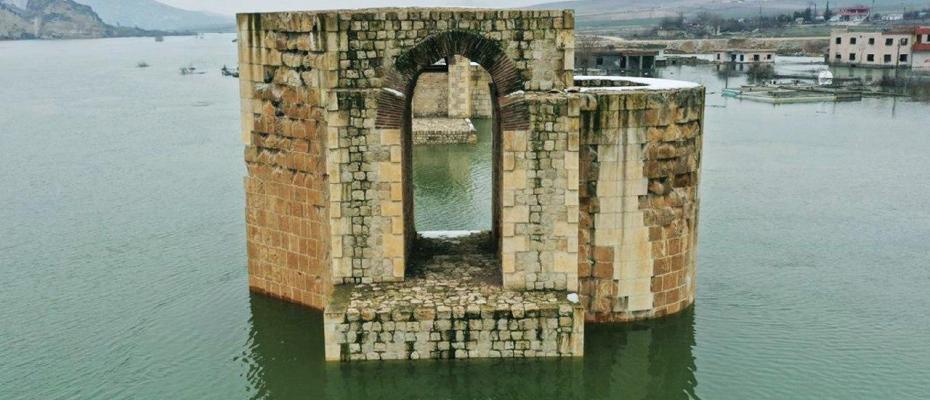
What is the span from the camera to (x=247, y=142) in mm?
13508

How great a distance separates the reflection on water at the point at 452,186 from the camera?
21047mm

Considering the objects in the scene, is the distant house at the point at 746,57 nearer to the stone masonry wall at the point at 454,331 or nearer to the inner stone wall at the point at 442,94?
the inner stone wall at the point at 442,94

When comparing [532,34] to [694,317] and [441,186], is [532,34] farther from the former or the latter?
[441,186]

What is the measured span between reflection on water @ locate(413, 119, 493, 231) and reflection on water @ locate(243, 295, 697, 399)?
7.51 metres

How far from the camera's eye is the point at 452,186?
25.2 meters

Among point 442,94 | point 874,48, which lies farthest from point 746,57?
point 442,94

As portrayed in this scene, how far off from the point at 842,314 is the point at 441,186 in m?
13.1

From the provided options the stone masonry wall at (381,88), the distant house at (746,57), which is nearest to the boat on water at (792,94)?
the distant house at (746,57)

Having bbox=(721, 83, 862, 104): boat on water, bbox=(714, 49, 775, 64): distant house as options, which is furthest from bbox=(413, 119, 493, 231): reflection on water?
bbox=(714, 49, 775, 64): distant house

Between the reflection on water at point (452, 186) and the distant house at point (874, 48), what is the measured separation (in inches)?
2004

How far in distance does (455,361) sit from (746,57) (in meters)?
78.2

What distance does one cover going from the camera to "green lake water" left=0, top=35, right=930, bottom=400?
11852 millimetres

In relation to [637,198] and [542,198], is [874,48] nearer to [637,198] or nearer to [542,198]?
[637,198]

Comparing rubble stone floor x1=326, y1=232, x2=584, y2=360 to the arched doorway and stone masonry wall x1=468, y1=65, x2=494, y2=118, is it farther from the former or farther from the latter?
stone masonry wall x1=468, y1=65, x2=494, y2=118
